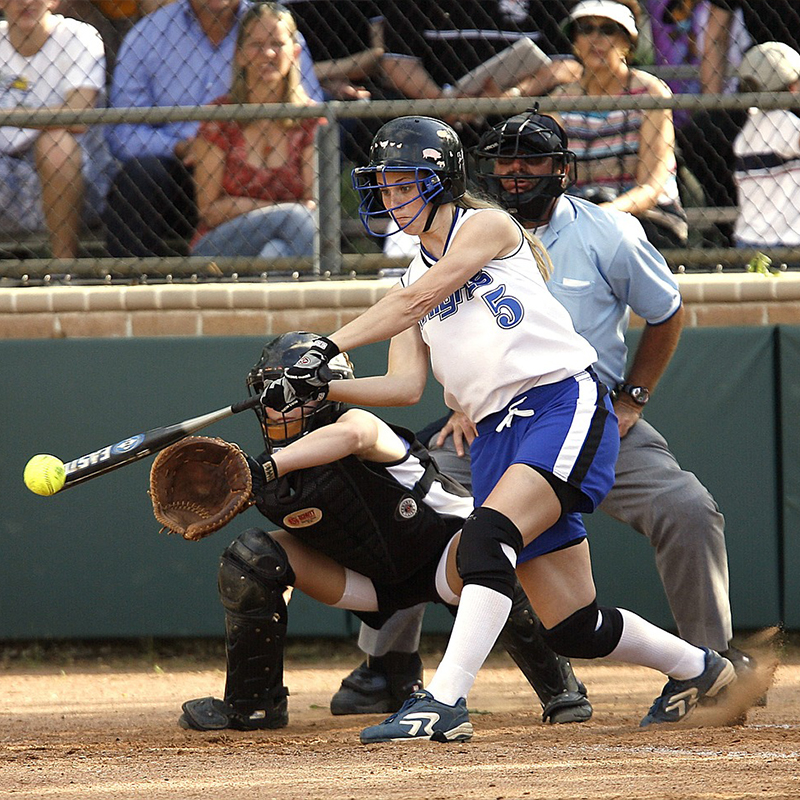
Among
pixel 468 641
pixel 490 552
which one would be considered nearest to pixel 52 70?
pixel 490 552

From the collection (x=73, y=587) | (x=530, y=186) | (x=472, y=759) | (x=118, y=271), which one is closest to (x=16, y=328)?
(x=118, y=271)

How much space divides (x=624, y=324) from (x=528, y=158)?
25.2 inches

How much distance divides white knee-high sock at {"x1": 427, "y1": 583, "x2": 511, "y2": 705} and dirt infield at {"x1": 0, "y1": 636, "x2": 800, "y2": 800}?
0.45 feet

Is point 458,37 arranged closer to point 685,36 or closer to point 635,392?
point 685,36

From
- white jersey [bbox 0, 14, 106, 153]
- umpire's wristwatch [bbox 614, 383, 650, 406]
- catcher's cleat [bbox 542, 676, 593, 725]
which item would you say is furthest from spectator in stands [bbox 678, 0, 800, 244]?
white jersey [bbox 0, 14, 106, 153]

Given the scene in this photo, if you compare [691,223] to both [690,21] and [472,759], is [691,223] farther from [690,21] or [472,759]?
[472,759]

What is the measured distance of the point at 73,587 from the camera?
518 cm

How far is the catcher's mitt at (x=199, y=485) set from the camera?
3.34 meters

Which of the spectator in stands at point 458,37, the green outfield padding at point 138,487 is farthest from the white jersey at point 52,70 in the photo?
the spectator in stands at point 458,37

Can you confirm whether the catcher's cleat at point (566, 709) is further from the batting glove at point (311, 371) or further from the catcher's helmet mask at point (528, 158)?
the catcher's helmet mask at point (528, 158)

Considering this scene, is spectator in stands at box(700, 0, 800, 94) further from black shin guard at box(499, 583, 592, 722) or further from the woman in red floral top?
black shin guard at box(499, 583, 592, 722)

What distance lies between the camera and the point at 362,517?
377 centimetres

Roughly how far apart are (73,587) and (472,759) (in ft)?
9.40

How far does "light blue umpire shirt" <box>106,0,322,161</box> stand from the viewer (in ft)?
18.0
